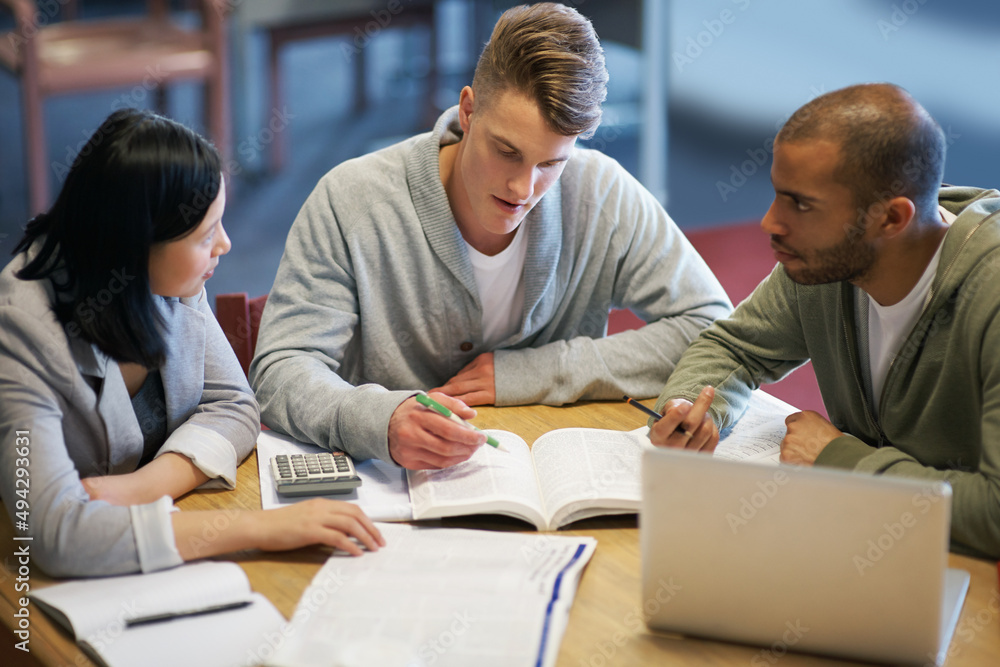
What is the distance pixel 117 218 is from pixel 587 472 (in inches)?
26.6

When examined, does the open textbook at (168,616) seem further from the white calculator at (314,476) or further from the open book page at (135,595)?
the white calculator at (314,476)

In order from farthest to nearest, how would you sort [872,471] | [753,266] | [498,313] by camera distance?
[753,266], [498,313], [872,471]

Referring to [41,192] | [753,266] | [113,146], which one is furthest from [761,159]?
[113,146]

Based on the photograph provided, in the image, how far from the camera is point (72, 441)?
1.26m

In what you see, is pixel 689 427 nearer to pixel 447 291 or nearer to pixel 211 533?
pixel 447 291

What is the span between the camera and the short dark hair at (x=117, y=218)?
120 centimetres

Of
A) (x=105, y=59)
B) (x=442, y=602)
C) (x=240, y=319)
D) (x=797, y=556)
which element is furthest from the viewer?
(x=105, y=59)

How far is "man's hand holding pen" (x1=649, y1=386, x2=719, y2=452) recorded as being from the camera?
142 cm

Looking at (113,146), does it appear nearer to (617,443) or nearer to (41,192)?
(617,443)

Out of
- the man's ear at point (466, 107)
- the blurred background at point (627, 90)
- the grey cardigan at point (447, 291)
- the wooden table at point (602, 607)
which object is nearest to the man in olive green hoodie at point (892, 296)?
the wooden table at point (602, 607)

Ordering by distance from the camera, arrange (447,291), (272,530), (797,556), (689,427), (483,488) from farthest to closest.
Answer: (447,291)
(689,427)
(483,488)
(272,530)
(797,556)

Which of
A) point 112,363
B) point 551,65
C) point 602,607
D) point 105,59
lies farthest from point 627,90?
point 602,607

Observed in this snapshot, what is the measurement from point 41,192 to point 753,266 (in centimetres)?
277

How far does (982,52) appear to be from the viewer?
168 inches
